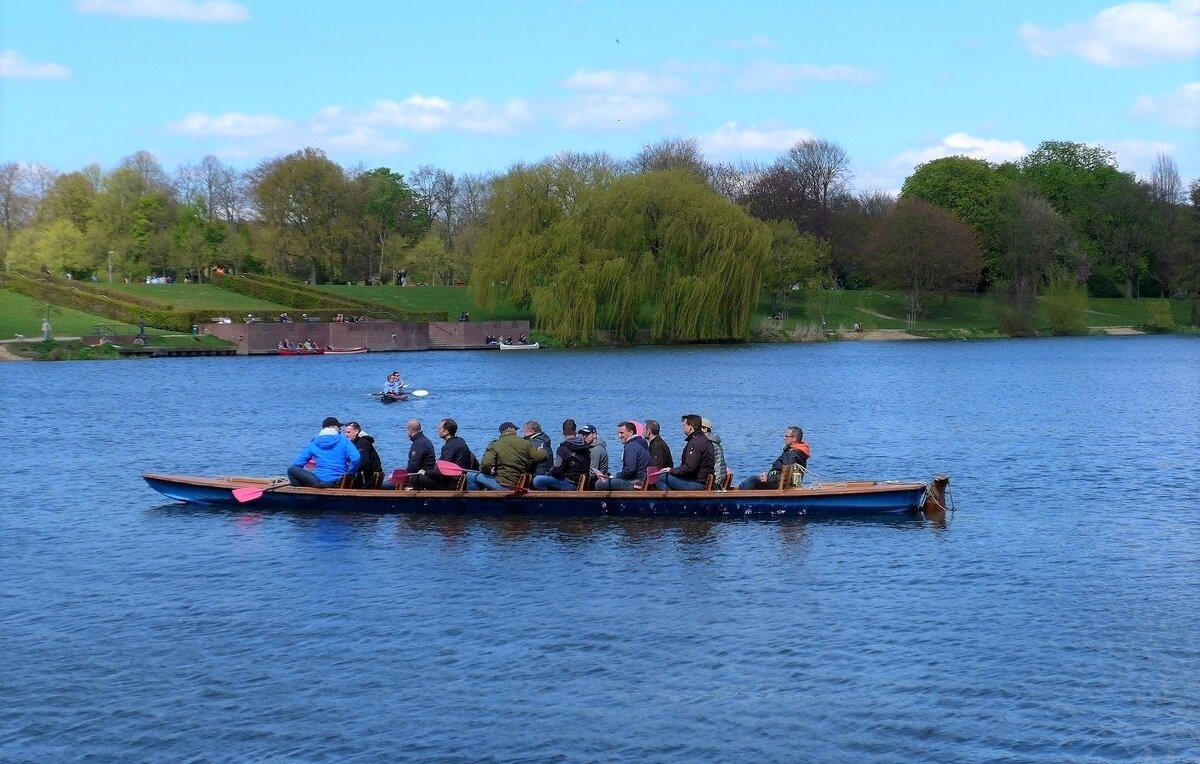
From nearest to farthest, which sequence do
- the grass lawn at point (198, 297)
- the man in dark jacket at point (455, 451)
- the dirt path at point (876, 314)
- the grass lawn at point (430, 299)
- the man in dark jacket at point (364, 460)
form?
the man in dark jacket at point (455, 451), the man in dark jacket at point (364, 460), the grass lawn at point (198, 297), the grass lawn at point (430, 299), the dirt path at point (876, 314)

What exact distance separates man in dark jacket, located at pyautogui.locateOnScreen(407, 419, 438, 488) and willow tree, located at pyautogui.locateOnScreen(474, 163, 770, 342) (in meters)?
56.0

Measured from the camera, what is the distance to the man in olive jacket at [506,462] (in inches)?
978

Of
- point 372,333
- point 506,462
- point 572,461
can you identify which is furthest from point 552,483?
point 372,333

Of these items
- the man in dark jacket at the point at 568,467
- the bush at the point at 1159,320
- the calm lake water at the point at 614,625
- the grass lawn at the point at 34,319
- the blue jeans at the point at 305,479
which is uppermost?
the bush at the point at 1159,320

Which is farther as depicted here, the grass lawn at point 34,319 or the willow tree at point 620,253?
the willow tree at point 620,253

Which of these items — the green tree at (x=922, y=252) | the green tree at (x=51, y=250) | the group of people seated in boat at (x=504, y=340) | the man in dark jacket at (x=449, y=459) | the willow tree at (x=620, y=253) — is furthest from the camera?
the green tree at (x=922, y=252)

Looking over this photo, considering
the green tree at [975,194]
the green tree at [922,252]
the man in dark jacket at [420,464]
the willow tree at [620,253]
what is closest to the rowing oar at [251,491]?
the man in dark jacket at [420,464]

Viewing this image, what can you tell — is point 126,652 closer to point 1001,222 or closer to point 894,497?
point 894,497

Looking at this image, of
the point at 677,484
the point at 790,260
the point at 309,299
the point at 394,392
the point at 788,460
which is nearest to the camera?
the point at 677,484

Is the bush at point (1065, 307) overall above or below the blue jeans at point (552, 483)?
above

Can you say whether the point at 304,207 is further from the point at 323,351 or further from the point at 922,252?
the point at 922,252

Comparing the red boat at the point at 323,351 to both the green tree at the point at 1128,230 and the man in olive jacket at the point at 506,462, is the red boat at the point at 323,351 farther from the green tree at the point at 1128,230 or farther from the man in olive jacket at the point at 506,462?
the green tree at the point at 1128,230

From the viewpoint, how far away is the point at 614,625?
1723 centimetres

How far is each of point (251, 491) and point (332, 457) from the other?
1.77 metres
